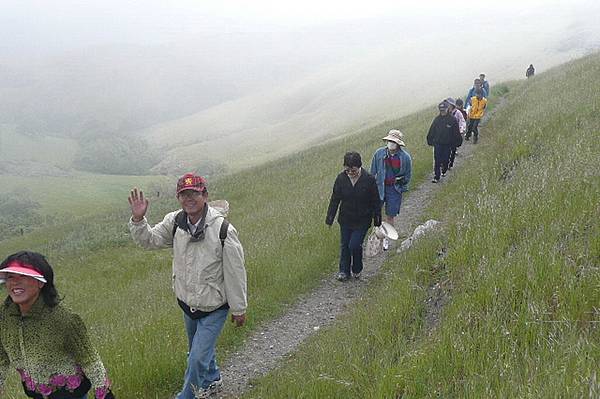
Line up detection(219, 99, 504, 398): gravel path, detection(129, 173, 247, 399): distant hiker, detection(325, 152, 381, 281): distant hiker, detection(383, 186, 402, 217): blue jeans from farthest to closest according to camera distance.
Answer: detection(383, 186, 402, 217): blue jeans → detection(325, 152, 381, 281): distant hiker → detection(219, 99, 504, 398): gravel path → detection(129, 173, 247, 399): distant hiker

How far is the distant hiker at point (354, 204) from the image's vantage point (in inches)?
352

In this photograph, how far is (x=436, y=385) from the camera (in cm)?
403

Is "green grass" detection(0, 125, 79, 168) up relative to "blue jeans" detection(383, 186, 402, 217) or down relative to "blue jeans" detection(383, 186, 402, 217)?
up

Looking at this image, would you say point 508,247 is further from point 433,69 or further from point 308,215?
point 433,69

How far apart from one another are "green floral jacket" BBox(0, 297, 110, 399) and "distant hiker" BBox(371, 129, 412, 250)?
7.17 metres

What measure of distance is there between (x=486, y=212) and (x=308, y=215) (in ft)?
23.2

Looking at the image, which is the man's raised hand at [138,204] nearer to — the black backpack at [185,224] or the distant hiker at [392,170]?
the black backpack at [185,224]

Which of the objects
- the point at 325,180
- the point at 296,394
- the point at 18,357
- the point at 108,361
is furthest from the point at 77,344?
the point at 325,180

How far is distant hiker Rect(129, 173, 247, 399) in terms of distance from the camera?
17.9 feet

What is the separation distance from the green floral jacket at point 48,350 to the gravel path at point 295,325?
95.2 inches

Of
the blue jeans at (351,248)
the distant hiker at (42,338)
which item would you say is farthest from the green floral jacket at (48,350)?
the blue jeans at (351,248)

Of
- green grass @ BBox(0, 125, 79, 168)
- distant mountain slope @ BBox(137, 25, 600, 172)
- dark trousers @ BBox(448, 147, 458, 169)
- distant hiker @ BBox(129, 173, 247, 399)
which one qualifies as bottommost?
distant mountain slope @ BBox(137, 25, 600, 172)

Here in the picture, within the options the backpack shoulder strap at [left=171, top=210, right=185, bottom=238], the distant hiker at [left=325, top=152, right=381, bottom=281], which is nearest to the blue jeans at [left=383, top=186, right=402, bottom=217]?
the distant hiker at [left=325, top=152, right=381, bottom=281]

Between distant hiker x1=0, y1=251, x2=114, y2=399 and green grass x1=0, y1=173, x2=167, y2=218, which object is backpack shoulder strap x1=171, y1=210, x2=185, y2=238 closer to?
distant hiker x1=0, y1=251, x2=114, y2=399
